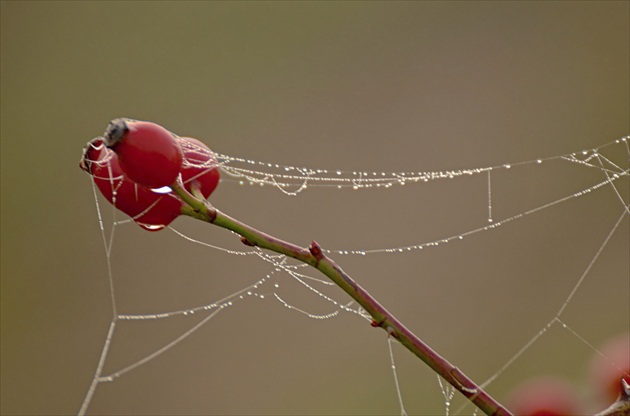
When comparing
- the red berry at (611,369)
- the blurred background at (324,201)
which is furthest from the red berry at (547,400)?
the blurred background at (324,201)

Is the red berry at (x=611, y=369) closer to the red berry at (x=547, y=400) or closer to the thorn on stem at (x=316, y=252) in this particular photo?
the red berry at (x=547, y=400)

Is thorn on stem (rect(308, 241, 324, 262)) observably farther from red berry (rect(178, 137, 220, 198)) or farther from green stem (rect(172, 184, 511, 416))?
red berry (rect(178, 137, 220, 198))

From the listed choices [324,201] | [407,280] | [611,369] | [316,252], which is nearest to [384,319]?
[316,252]

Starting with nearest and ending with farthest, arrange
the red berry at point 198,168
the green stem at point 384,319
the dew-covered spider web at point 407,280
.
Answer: the green stem at point 384,319 < the red berry at point 198,168 < the dew-covered spider web at point 407,280

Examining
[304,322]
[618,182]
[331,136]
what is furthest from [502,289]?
[331,136]

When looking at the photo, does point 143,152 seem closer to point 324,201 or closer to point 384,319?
point 384,319

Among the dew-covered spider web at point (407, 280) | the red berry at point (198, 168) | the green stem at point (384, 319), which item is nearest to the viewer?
the green stem at point (384, 319)

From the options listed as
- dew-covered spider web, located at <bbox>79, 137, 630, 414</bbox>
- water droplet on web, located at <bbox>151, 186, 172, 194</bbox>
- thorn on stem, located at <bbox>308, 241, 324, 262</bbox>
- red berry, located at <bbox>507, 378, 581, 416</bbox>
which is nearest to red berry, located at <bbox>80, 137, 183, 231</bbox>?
water droplet on web, located at <bbox>151, 186, 172, 194</bbox>
